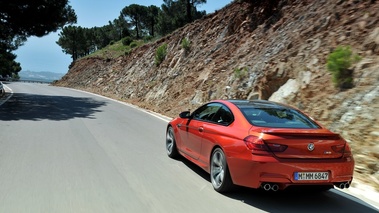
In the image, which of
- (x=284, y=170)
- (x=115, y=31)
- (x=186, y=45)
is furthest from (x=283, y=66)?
(x=115, y=31)

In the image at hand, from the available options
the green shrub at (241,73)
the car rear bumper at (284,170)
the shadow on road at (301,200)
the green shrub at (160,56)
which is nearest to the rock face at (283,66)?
the green shrub at (241,73)

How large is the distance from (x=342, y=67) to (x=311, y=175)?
20.8 feet

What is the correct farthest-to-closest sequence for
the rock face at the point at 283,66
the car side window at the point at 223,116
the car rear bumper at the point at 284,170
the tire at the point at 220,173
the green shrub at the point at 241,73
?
the green shrub at the point at 241,73, the rock face at the point at 283,66, the car side window at the point at 223,116, the tire at the point at 220,173, the car rear bumper at the point at 284,170

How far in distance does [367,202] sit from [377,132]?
2678 millimetres

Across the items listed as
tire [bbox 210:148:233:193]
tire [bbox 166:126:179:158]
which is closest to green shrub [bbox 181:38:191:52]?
tire [bbox 166:126:179:158]

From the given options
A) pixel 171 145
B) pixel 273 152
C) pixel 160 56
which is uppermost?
pixel 160 56

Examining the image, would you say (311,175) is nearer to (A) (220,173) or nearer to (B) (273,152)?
(B) (273,152)

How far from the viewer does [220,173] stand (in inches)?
221

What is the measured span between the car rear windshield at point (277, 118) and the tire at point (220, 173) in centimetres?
69

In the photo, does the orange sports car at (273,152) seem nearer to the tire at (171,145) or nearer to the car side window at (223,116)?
the car side window at (223,116)

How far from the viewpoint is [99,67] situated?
5022 centimetres

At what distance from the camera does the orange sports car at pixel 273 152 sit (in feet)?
15.8

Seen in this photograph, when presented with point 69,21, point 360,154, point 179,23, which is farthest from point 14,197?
point 179,23

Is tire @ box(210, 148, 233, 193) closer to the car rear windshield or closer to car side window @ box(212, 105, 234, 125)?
car side window @ box(212, 105, 234, 125)
